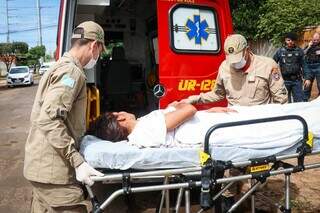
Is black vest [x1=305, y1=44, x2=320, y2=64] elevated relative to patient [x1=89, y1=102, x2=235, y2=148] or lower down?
elevated

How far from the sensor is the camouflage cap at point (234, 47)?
3881mm

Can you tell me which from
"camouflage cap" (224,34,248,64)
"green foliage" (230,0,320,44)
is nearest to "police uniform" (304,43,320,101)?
"green foliage" (230,0,320,44)

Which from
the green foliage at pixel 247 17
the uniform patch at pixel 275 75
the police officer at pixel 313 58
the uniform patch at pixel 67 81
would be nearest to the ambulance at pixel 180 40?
the uniform patch at pixel 275 75

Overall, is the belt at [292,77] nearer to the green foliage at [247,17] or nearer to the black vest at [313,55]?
the black vest at [313,55]

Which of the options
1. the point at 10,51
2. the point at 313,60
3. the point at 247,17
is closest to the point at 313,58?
the point at 313,60

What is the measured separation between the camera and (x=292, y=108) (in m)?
3.52

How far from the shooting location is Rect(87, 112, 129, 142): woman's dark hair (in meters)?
3.26

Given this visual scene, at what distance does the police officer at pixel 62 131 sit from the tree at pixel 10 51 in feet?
138

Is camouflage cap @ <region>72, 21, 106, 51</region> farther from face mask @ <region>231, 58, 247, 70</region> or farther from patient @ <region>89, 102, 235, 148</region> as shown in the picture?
face mask @ <region>231, 58, 247, 70</region>

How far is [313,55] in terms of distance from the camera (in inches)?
329

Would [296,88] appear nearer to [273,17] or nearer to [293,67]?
[293,67]

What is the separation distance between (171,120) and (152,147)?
26 centimetres

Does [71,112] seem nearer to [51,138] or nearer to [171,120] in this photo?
[51,138]

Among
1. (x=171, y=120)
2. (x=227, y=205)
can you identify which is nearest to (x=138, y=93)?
(x=227, y=205)
